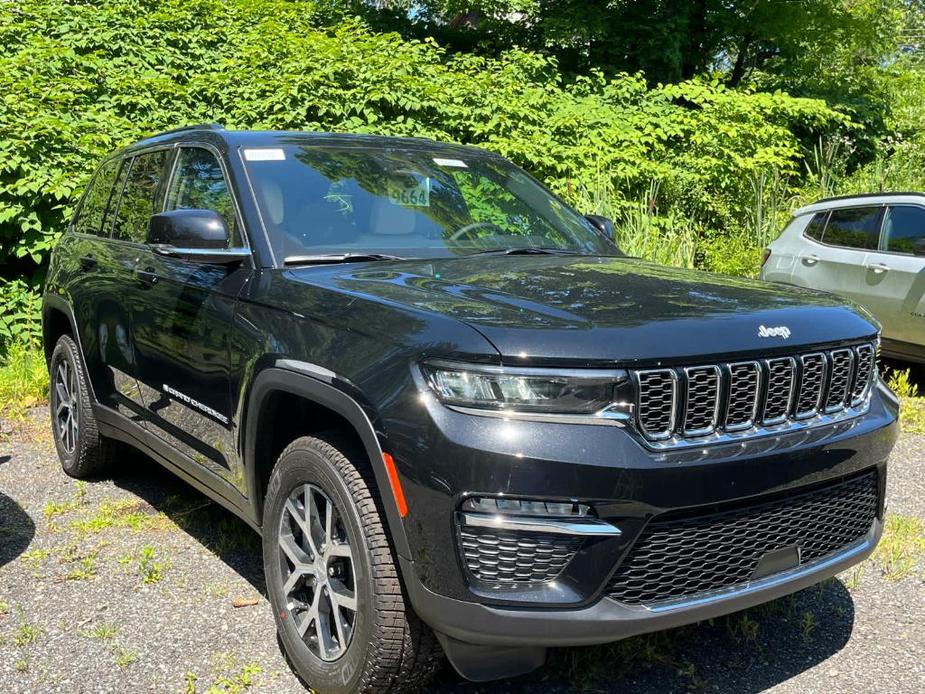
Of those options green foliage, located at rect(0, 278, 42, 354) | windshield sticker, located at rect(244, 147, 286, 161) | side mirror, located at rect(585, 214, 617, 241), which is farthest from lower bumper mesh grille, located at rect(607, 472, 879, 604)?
green foliage, located at rect(0, 278, 42, 354)

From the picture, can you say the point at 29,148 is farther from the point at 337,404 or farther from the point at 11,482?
the point at 337,404

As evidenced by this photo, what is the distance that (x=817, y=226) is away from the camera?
316 inches

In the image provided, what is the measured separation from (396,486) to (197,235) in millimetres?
1355

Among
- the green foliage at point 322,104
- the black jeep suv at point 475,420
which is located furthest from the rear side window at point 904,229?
the black jeep suv at point 475,420

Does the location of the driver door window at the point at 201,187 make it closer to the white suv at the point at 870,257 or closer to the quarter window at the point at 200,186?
the quarter window at the point at 200,186

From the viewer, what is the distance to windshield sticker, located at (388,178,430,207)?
380 centimetres

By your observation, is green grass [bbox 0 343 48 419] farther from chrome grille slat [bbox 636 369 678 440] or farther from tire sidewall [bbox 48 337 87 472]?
chrome grille slat [bbox 636 369 678 440]

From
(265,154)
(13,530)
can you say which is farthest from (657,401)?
(13,530)

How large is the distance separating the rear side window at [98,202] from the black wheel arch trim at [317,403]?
2233 millimetres

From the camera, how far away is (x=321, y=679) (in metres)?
2.81

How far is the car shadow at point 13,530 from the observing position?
4.21 m

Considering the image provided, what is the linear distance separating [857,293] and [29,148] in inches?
280

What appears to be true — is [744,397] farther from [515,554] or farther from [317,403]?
[317,403]

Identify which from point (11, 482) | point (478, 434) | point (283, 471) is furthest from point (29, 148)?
point (478, 434)
